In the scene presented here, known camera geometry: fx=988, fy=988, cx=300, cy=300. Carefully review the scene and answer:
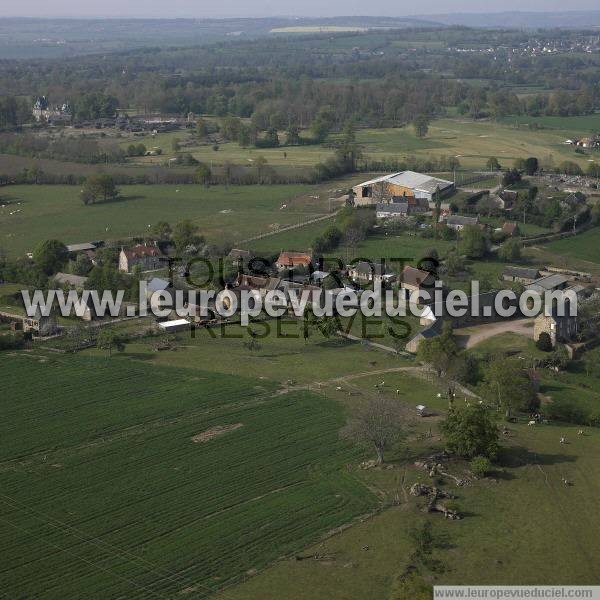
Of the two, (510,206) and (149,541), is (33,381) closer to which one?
(149,541)

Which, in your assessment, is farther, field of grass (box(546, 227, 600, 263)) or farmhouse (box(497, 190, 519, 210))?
farmhouse (box(497, 190, 519, 210))

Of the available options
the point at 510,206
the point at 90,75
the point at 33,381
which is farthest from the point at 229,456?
the point at 90,75

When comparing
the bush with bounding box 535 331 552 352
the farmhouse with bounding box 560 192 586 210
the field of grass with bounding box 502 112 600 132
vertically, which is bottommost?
the bush with bounding box 535 331 552 352

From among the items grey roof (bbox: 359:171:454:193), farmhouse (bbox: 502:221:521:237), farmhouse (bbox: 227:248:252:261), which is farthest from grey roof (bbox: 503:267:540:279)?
grey roof (bbox: 359:171:454:193)

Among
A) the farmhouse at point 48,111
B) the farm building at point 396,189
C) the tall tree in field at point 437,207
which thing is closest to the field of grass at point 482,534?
the tall tree in field at point 437,207

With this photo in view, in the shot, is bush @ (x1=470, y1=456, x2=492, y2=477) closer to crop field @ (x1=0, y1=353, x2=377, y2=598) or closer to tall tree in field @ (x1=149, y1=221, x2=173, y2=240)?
crop field @ (x1=0, y1=353, x2=377, y2=598)

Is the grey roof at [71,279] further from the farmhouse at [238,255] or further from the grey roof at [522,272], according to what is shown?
the grey roof at [522,272]
